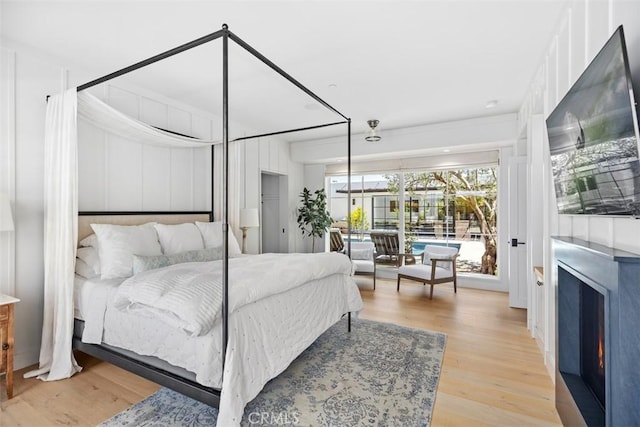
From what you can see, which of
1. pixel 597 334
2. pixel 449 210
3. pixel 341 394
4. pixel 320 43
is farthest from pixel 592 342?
pixel 449 210

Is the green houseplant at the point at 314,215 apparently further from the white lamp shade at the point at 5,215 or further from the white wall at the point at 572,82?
the white lamp shade at the point at 5,215

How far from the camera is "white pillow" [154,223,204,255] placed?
3.16 m

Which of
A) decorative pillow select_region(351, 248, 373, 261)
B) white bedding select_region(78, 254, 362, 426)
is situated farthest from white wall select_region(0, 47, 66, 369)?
decorative pillow select_region(351, 248, 373, 261)

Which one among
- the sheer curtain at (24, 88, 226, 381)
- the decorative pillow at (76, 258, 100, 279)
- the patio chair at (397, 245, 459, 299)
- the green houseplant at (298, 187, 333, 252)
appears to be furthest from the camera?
the green houseplant at (298, 187, 333, 252)

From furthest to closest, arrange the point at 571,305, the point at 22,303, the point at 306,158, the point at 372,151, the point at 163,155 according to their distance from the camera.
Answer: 1. the point at 306,158
2. the point at 372,151
3. the point at 163,155
4. the point at 22,303
5. the point at 571,305

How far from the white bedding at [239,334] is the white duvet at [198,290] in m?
0.01

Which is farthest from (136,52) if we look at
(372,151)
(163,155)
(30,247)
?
(372,151)

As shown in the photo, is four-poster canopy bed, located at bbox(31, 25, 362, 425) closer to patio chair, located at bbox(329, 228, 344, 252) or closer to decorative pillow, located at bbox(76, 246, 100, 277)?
decorative pillow, located at bbox(76, 246, 100, 277)

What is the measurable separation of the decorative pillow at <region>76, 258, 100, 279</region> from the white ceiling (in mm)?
1803

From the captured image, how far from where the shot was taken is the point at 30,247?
2629 millimetres

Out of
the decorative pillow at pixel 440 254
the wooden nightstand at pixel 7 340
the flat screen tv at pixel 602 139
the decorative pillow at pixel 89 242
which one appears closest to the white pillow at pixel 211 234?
the decorative pillow at pixel 89 242

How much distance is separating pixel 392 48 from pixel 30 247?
3480 millimetres

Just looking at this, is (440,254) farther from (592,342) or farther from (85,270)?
(85,270)

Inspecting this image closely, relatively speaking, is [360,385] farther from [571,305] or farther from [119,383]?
[119,383]
